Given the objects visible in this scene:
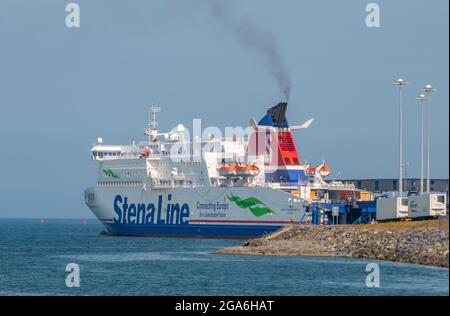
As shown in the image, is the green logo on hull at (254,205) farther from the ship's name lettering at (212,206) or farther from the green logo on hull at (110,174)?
the green logo on hull at (110,174)

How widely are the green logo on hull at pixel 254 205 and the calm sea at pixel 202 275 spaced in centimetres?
994

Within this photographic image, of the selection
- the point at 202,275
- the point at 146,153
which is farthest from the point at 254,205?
the point at 202,275

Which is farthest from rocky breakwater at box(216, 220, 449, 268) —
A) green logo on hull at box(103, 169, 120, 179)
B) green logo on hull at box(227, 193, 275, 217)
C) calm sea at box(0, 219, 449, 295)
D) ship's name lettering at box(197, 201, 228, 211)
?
green logo on hull at box(103, 169, 120, 179)

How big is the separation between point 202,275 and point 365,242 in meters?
10.3

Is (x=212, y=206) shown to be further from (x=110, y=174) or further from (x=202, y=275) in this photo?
(x=202, y=275)

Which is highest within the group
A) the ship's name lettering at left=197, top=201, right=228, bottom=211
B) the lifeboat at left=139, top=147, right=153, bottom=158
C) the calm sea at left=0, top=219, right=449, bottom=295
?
the lifeboat at left=139, top=147, right=153, bottom=158

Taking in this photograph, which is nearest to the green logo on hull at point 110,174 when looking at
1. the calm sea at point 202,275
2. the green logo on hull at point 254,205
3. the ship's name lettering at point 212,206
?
the ship's name lettering at point 212,206

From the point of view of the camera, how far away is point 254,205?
65000 millimetres

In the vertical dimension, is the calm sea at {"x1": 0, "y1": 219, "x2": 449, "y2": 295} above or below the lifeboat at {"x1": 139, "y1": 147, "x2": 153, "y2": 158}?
below

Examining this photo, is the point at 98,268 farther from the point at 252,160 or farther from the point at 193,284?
the point at 252,160

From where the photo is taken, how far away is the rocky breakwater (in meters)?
43.2

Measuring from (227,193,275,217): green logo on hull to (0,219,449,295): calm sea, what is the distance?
32.6 feet

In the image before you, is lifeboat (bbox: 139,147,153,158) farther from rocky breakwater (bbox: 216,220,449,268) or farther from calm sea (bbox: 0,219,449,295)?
calm sea (bbox: 0,219,449,295)
